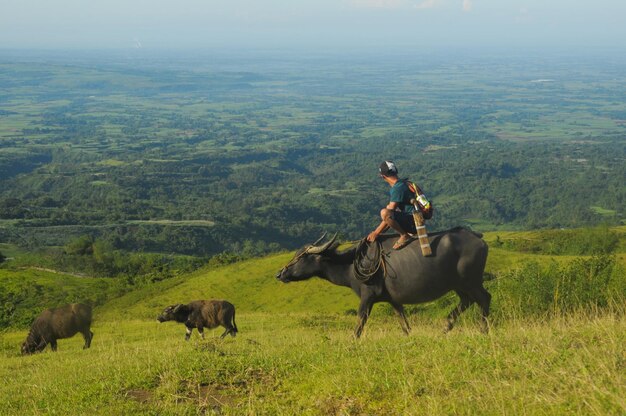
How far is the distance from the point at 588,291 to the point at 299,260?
13.5m

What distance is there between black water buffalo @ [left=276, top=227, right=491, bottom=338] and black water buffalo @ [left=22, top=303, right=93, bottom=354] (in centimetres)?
879

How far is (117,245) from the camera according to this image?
322 ft

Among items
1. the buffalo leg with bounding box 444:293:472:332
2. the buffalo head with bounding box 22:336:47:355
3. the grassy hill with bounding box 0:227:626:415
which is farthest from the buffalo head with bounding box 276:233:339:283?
the buffalo head with bounding box 22:336:47:355

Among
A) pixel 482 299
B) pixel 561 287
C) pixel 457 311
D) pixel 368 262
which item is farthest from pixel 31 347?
pixel 561 287

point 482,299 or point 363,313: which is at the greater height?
point 482,299

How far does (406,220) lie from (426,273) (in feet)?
3.22

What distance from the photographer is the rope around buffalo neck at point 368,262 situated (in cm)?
1169

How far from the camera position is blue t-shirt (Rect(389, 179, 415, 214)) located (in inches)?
446

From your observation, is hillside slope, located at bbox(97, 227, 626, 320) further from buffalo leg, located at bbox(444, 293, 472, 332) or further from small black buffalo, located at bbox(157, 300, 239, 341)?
buffalo leg, located at bbox(444, 293, 472, 332)

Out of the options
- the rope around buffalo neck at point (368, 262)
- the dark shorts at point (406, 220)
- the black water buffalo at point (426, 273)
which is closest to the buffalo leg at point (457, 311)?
the black water buffalo at point (426, 273)

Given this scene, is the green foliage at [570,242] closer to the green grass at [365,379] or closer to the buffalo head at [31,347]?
the buffalo head at [31,347]

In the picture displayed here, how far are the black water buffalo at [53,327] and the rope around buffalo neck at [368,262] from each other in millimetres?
8840

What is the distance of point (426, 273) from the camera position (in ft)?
37.1

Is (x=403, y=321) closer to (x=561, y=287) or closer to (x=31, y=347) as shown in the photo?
(x=31, y=347)
